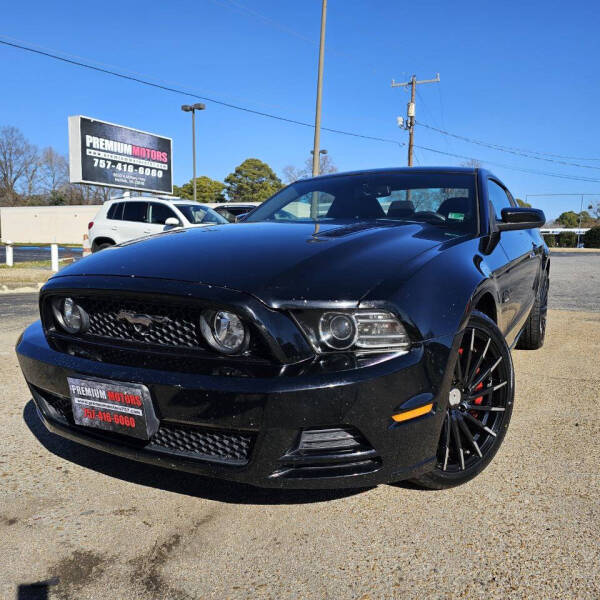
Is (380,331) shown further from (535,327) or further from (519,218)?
(535,327)

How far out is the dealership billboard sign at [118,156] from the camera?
21.6 meters

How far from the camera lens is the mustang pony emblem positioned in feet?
6.29

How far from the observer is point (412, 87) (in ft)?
100

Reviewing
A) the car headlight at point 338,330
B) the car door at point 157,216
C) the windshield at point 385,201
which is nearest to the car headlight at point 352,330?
the car headlight at point 338,330

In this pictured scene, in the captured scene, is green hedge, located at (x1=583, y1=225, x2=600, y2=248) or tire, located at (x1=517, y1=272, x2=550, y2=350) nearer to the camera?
tire, located at (x1=517, y1=272, x2=550, y2=350)

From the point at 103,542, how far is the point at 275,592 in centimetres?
66

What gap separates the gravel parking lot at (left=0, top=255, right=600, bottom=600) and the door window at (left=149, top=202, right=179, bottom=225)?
9.51 metres

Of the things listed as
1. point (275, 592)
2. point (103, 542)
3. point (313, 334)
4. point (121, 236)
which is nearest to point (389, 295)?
point (313, 334)

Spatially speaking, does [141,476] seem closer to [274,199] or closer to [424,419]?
[424,419]

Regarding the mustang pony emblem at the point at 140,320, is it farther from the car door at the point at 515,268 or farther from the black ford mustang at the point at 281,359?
the car door at the point at 515,268

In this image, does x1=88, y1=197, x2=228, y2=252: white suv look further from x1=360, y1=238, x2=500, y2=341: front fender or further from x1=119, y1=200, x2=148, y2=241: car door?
x1=360, y1=238, x2=500, y2=341: front fender

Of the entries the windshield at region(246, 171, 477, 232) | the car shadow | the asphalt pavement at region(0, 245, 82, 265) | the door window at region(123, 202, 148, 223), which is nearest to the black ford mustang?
the car shadow

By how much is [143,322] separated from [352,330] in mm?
744

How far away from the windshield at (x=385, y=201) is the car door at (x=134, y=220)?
8.98 m
